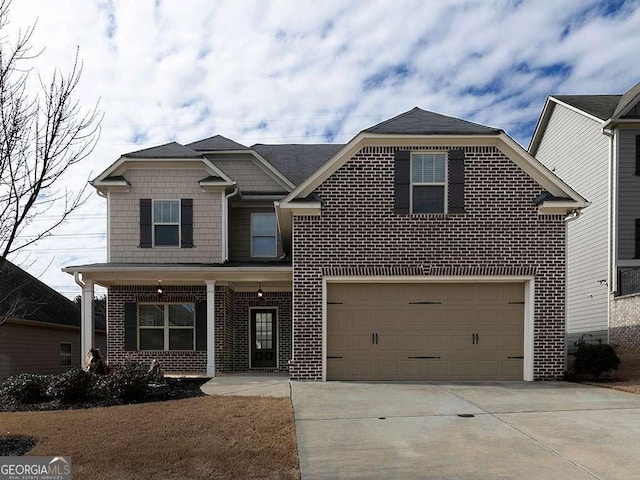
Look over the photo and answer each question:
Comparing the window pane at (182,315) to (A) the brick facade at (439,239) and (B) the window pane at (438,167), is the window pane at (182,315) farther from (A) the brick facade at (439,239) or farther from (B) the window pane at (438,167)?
(B) the window pane at (438,167)

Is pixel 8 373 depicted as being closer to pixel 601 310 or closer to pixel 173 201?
pixel 173 201

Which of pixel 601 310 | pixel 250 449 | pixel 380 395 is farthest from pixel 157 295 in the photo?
pixel 601 310

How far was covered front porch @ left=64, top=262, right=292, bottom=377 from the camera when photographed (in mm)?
14016

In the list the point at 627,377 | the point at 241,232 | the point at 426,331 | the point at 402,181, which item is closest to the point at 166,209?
the point at 241,232

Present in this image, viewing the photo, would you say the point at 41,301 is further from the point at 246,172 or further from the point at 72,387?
the point at 72,387

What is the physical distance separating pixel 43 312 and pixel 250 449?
15430mm

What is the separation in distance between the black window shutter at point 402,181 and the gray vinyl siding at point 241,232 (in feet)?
18.1

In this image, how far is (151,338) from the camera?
15539mm

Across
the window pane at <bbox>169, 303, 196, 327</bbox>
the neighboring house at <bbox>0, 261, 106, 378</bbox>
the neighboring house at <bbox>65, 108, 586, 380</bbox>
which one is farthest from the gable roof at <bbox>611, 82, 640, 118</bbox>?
the neighboring house at <bbox>0, 261, 106, 378</bbox>

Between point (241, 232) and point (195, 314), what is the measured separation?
2925 mm

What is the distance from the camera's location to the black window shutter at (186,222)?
50.5 feet

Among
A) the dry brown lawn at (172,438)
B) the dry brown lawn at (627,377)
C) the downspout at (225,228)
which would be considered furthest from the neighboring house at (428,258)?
the downspout at (225,228)

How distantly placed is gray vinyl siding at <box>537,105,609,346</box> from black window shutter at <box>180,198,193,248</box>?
13.8 metres

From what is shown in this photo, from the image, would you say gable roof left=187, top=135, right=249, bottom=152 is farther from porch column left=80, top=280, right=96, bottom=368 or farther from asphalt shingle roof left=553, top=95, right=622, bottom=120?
asphalt shingle roof left=553, top=95, right=622, bottom=120
